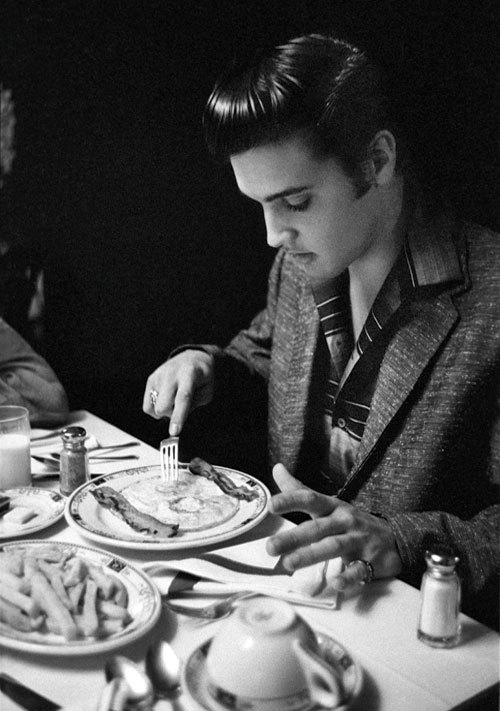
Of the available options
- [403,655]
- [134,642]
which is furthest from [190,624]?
[403,655]

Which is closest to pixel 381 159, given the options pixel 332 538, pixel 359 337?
pixel 359 337

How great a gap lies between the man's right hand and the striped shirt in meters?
0.29

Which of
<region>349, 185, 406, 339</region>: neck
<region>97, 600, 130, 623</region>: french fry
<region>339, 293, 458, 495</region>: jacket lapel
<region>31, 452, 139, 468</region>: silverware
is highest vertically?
<region>349, 185, 406, 339</region>: neck

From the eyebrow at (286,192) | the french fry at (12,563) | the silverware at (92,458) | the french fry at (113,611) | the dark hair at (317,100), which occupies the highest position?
the dark hair at (317,100)

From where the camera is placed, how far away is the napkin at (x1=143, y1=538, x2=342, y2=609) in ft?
2.92

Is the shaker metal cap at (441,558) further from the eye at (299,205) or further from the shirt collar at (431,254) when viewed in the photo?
the eye at (299,205)

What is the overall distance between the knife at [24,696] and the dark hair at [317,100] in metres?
0.93

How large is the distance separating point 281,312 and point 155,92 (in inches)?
23.1

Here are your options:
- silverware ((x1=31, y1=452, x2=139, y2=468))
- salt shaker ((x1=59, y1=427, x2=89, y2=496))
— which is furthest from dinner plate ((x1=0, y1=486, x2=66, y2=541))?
silverware ((x1=31, y1=452, x2=139, y2=468))

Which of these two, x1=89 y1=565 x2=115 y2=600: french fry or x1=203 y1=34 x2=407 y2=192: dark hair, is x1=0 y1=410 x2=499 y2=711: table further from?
x1=203 y1=34 x2=407 y2=192: dark hair

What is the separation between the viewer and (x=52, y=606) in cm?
80

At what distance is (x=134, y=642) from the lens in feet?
2.61

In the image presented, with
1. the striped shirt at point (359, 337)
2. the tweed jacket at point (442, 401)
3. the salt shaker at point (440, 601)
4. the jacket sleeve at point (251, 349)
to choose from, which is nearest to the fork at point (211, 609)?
the salt shaker at point (440, 601)

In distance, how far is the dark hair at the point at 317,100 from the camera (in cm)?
121
